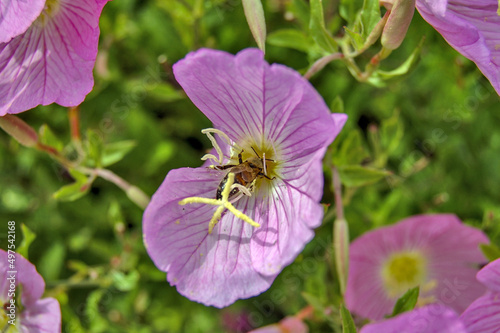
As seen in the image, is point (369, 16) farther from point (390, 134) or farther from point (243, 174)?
point (390, 134)

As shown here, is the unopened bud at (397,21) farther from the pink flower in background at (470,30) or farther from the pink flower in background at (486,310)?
the pink flower in background at (486,310)

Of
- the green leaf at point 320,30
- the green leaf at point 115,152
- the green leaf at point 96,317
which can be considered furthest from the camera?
the green leaf at point 96,317

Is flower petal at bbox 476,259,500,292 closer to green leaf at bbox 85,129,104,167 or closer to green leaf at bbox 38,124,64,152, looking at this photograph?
green leaf at bbox 85,129,104,167

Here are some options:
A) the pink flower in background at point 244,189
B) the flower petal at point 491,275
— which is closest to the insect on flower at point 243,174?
the pink flower in background at point 244,189

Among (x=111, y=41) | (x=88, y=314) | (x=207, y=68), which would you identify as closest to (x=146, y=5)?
(x=111, y=41)

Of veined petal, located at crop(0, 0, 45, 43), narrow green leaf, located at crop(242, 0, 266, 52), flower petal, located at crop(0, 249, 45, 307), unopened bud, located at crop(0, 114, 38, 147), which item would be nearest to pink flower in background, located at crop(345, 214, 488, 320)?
narrow green leaf, located at crop(242, 0, 266, 52)

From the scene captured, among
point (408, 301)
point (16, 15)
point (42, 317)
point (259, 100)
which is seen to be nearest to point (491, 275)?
point (408, 301)
